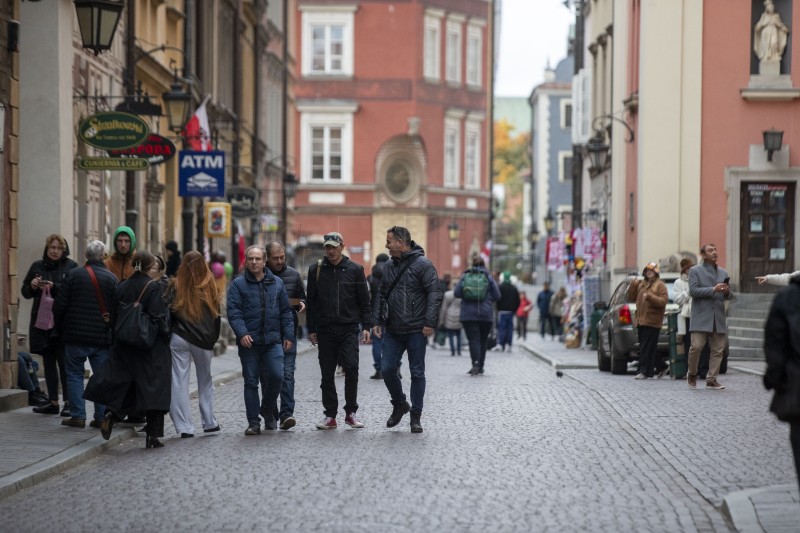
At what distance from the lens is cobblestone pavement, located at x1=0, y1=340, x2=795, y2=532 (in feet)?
32.8

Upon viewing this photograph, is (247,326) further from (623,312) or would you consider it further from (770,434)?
(623,312)

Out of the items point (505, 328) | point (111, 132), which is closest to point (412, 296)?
point (111, 132)

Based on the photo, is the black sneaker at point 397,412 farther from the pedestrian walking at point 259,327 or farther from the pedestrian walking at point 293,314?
the pedestrian walking at point 259,327

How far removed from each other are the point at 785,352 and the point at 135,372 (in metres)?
7.37

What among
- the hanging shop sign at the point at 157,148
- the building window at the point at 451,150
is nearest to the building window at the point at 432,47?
the building window at the point at 451,150

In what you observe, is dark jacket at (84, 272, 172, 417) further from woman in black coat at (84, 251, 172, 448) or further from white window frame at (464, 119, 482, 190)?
white window frame at (464, 119, 482, 190)

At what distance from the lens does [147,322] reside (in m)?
14.5

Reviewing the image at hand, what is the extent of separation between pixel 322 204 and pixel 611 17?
30666mm

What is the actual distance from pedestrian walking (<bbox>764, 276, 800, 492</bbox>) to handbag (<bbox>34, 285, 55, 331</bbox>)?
30.8 feet

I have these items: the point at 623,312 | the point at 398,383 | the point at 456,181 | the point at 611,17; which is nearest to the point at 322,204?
the point at 456,181

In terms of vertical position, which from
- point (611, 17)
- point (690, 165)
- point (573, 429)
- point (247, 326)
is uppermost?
point (611, 17)

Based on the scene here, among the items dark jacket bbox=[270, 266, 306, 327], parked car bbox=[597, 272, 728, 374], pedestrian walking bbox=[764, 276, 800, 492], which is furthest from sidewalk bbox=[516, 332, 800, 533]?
parked car bbox=[597, 272, 728, 374]

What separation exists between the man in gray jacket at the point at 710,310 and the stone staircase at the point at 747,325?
6.37 metres

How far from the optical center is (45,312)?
1650 cm
